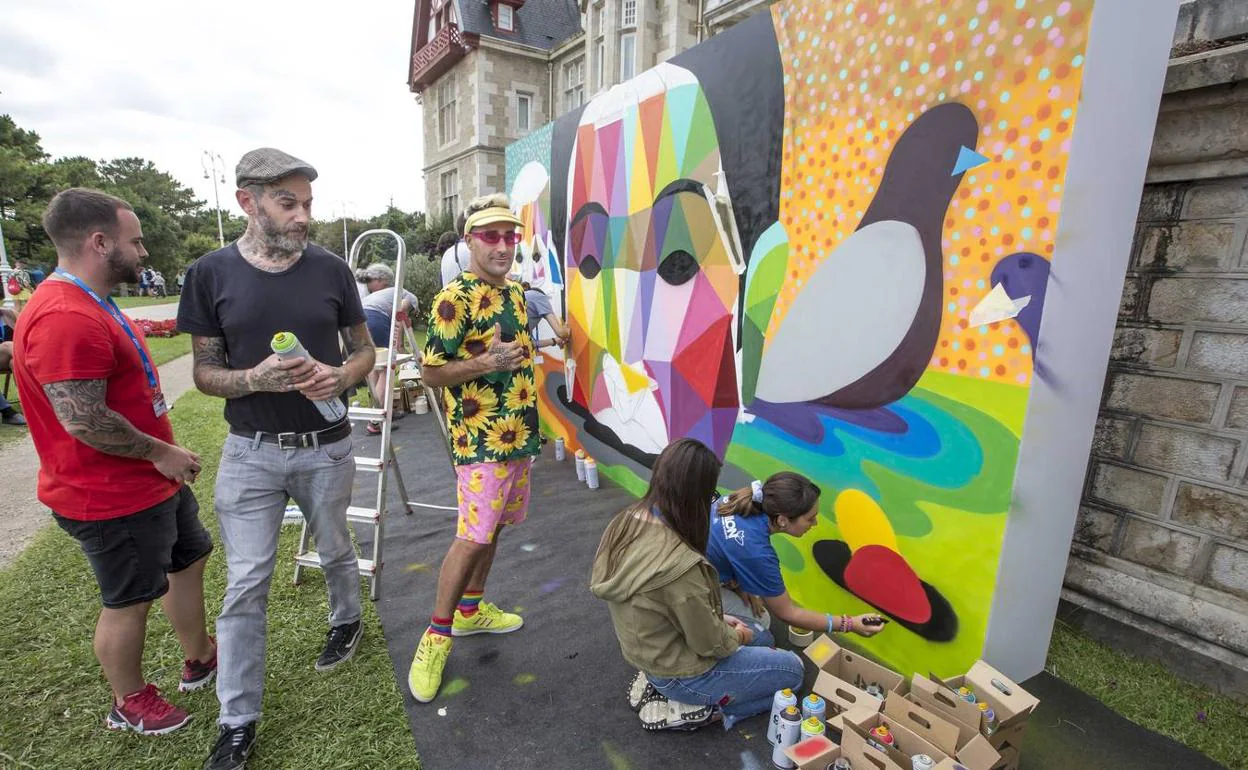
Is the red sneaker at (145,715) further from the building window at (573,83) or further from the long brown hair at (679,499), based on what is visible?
the building window at (573,83)

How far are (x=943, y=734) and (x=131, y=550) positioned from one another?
9.32ft

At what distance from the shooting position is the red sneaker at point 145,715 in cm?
222

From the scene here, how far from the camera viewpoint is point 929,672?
8.15 ft

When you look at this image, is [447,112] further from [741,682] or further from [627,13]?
[741,682]

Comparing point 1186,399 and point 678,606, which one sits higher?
point 1186,399

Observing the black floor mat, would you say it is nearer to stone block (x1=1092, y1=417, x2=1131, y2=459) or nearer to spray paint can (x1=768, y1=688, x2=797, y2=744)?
spray paint can (x1=768, y1=688, x2=797, y2=744)

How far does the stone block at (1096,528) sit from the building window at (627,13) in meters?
15.4

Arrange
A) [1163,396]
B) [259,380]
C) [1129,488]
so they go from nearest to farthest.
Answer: [259,380] < [1163,396] < [1129,488]

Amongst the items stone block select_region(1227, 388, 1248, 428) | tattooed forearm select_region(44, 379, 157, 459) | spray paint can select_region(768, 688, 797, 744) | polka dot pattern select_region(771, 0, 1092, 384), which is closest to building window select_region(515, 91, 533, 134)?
polka dot pattern select_region(771, 0, 1092, 384)

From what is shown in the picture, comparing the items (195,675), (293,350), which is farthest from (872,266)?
(195,675)

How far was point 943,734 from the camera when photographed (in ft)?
6.16

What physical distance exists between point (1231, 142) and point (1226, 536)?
5.43 ft

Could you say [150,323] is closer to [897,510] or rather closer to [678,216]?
[678,216]

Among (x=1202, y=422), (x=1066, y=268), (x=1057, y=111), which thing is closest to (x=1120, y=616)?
(x=1202, y=422)
